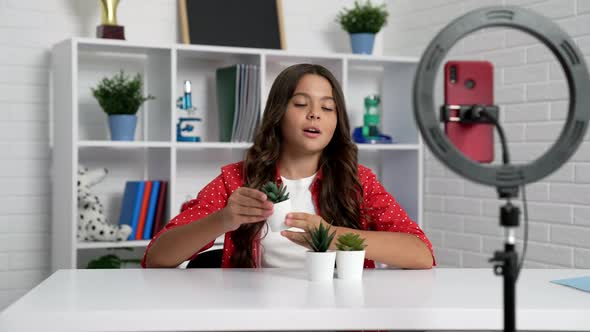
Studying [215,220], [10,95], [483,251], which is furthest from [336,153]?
[10,95]

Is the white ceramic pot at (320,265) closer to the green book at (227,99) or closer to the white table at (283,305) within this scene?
the white table at (283,305)

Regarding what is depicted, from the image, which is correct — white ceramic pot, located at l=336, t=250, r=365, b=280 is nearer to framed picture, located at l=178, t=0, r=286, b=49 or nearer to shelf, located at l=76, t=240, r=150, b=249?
shelf, located at l=76, t=240, r=150, b=249

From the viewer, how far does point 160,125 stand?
12.3 ft

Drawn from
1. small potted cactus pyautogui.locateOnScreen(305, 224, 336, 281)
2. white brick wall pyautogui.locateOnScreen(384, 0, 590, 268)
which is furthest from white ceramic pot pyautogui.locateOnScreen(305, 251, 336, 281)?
white brick wall pyautogui.locateOnScreen(384, 0, 590, 268)

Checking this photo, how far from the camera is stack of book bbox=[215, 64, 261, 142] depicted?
369cm

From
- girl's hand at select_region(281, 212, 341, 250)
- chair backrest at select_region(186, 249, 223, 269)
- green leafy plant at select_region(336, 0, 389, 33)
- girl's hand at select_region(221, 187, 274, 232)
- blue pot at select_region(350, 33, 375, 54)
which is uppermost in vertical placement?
green leafy plant at select_region(336, 0, 389, 33)

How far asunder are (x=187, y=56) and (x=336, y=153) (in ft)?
5.78

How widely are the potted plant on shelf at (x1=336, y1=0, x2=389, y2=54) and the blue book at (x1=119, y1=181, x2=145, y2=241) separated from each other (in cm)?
136

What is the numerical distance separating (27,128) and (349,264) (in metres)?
2.35

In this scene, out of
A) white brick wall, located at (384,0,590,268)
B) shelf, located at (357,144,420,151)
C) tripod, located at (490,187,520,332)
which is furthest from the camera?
shelf, located at (357,144,420,151)

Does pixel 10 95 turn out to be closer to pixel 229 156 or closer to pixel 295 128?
pixel 229 156

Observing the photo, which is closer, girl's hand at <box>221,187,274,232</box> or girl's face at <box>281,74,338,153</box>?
girl's hand at <box>221,187,274,232</box>

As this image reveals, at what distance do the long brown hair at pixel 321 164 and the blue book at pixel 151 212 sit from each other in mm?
1384

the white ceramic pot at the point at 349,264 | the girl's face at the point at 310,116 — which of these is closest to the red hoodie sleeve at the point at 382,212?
the girl's face at the point at 310,116
